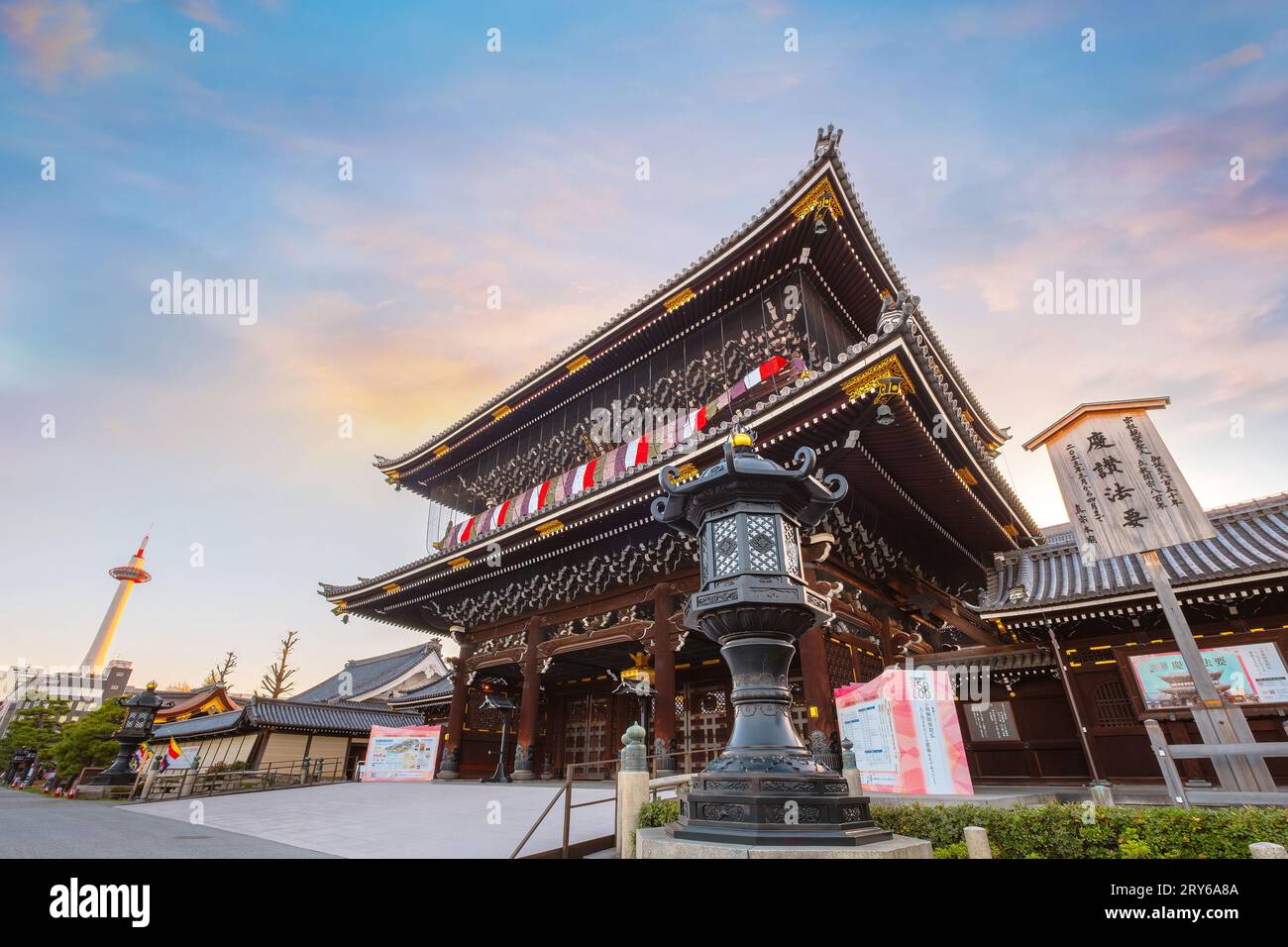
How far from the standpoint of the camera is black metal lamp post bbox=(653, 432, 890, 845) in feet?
10.5

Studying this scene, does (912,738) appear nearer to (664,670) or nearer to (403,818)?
(664,670)

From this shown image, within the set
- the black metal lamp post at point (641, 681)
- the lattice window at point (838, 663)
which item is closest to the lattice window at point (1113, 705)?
the lattice window at point (838, 663)

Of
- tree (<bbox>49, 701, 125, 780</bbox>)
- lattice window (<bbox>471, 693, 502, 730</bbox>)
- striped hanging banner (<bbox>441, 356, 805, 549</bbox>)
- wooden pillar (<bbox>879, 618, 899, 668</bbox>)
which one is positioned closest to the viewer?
wooden pillar (<bbox>879, 618, 899, 668</bbox>)

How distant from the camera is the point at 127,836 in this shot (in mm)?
6941

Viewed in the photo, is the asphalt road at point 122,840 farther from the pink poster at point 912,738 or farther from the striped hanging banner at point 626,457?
the striped hanging banner at point 626,457

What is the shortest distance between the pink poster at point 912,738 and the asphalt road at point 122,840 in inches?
245

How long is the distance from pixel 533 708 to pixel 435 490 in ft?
33.1

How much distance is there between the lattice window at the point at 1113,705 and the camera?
10039mm

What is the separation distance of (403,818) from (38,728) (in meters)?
30.7

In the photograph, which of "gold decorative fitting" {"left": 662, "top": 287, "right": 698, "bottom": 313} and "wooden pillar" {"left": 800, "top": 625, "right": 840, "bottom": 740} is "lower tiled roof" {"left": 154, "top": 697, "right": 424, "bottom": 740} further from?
"gold decorative fitting" {"left": 662, "top": 287, "right": 698, "bottom": 313}

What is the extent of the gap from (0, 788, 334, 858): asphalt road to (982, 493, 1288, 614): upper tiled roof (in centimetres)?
1205

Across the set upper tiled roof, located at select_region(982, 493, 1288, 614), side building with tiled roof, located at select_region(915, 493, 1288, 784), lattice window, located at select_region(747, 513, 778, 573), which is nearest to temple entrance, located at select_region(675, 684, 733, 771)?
side building with tiled roof, located at select_region(915, 493, 1288, 784)

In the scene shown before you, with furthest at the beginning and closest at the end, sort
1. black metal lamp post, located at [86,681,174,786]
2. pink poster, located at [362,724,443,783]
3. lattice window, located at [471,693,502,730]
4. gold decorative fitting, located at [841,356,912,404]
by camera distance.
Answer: lattice window, located at [471,693,502,730]
black metal lamp post, located at [86,681,174,786]
pink poster, located at [362,724,443,783]
gold decorative fitting, located at [841,356,912,404]
